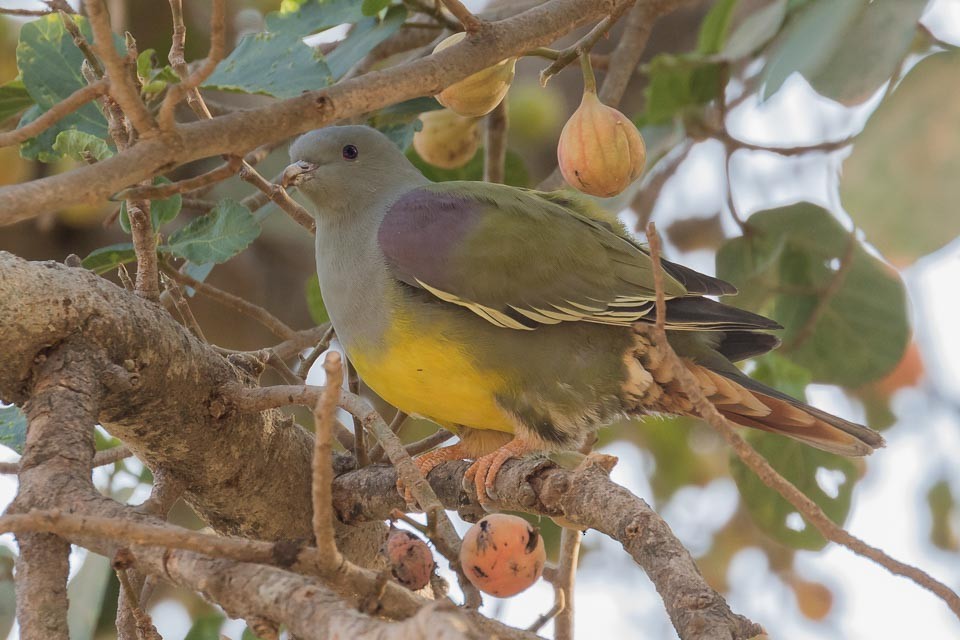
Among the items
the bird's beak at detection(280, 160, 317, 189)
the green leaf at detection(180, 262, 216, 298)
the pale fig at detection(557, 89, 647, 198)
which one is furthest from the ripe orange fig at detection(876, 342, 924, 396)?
the green leaf at detection(180, 262, 216, 298)

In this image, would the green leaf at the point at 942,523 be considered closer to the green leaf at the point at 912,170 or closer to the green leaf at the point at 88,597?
the green leaf at the point at 912,170

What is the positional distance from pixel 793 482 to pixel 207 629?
5.13 feet

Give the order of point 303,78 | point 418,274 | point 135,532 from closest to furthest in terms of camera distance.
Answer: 1. point 135,532
2. point 303,78
3. point 418,274

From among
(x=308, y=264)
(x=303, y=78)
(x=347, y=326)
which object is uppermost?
(x=303, y=78)

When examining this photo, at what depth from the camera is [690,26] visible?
4.23 metres

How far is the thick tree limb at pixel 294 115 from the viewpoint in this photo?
49.8 inches

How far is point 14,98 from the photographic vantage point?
2.33 metres

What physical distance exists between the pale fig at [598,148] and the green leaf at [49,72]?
0.93m

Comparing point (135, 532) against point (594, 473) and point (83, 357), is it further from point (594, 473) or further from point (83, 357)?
point (594, 473)

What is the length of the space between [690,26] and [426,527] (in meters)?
3.26

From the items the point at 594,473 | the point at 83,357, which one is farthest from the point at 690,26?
the point at 83,357

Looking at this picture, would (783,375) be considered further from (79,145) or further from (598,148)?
(79,145)

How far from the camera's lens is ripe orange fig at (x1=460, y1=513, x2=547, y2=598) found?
1.58 m

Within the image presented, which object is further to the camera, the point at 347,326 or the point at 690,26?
the point at 690,26
